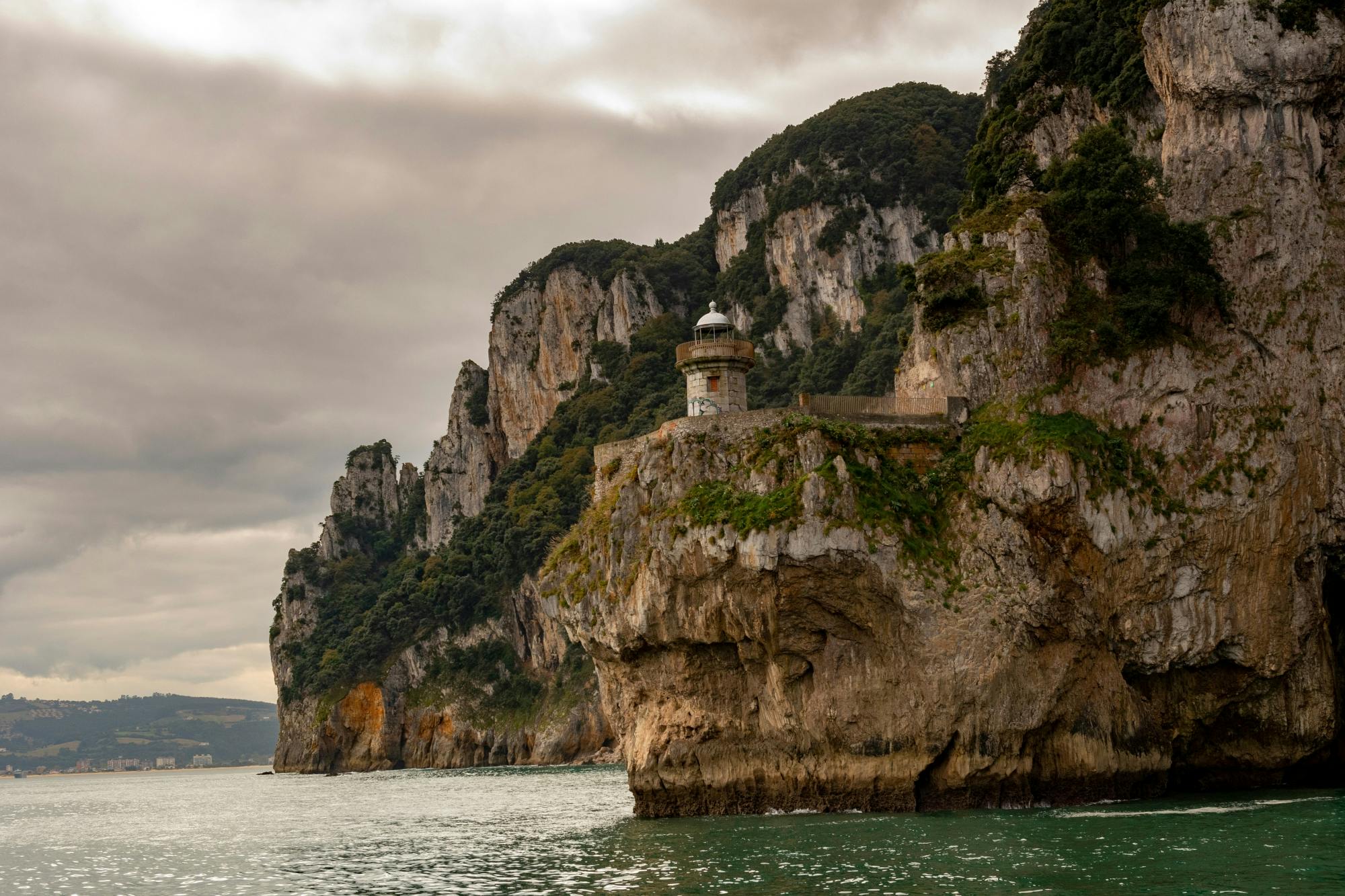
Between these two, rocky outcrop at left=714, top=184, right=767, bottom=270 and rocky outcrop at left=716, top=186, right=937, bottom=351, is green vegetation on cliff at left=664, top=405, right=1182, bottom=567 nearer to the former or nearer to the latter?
rocky outcrop at left=716, top=186, right=937, bottom=351

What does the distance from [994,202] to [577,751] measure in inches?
2316

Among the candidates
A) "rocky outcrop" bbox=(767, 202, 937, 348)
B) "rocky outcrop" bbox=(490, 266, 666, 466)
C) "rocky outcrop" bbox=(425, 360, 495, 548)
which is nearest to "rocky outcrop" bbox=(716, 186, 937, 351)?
"rocky outcrop" bbox=(767, 202, 937, 348)

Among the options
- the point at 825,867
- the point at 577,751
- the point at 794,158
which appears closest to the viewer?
the point at 825,867

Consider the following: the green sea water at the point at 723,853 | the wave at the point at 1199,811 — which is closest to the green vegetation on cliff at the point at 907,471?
the wave at the point at 1199,811

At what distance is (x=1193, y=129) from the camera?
40.4 meters

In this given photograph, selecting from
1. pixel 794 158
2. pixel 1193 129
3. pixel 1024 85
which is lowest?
pixel 1193 129

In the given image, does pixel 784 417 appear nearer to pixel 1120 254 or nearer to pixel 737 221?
pixel 1120 254

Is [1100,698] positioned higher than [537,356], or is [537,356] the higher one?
[537,356]

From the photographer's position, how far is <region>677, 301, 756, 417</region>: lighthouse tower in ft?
134

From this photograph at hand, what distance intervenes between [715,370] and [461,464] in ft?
322

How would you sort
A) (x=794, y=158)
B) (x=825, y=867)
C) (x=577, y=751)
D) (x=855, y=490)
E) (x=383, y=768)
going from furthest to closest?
1. (x=794, y=158)
2. (x=383, y=768)
3. (x=577, y=751)
4. (x=855, y=490)
5. (x=825, y=867)

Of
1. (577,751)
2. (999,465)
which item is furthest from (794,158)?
(999,465)

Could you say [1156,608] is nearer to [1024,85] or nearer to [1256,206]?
[1256,206]

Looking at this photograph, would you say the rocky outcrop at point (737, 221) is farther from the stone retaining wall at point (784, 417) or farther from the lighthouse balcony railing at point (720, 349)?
the stone retaining wall at point (784, 417)
